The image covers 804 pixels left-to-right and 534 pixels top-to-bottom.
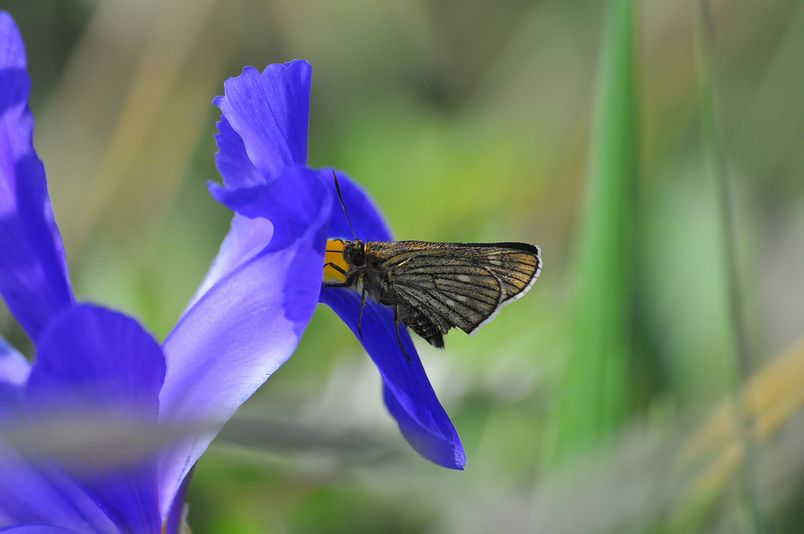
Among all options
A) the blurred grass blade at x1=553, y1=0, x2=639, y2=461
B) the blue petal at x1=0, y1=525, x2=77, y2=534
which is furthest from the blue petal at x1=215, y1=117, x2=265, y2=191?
the blurred grass blade at x1=553, y1=0, x2=639, y2=461

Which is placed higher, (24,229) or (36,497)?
(24,229)

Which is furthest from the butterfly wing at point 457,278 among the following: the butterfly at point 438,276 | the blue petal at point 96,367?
the blue petal at point 96,367

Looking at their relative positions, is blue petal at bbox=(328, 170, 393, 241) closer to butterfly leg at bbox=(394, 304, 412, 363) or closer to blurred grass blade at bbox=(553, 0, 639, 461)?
butterfly leg at bbox=(394, 304, 412, 363)

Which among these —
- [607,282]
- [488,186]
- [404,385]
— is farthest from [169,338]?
[488,186]

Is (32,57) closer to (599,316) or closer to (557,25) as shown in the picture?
(557,25)

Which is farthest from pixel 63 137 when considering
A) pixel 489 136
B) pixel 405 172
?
pixel 489 136

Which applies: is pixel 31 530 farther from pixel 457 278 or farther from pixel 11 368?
pixel 457 278
